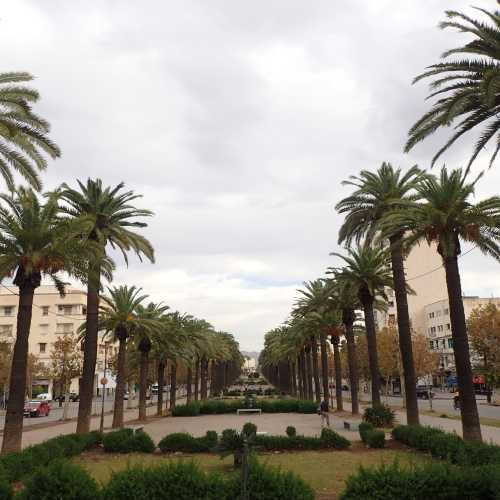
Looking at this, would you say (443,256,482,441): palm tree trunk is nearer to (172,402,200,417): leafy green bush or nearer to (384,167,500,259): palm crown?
(384,167,500,259): palm crown

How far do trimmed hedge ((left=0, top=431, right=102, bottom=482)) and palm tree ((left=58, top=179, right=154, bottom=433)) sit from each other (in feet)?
10.5

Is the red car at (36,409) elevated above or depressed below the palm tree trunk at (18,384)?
below

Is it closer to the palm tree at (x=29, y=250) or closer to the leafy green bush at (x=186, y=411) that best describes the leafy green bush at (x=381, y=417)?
the palm tree at (x=29, y=250)

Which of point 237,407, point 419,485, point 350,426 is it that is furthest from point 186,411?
point 419,485

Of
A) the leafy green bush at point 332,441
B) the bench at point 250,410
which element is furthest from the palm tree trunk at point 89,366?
the bench at point 250,410

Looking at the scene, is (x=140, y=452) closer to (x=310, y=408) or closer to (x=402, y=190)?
(x=402, y=190)

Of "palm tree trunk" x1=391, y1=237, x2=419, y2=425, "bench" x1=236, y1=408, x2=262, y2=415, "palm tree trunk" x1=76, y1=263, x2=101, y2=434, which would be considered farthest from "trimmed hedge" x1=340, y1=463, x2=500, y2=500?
"bench" x1=236, y1=408, x2=262, y2=415

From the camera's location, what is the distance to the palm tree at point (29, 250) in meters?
18.2

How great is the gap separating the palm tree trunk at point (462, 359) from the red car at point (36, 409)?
38.1m

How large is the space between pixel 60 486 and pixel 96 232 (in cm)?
1600

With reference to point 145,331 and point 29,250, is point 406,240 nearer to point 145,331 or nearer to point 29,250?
point 29,250

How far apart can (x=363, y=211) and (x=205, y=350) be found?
2574 centimetres

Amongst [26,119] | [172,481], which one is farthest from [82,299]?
[172,481]

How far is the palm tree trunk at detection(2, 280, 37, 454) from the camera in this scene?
17.2 meters
